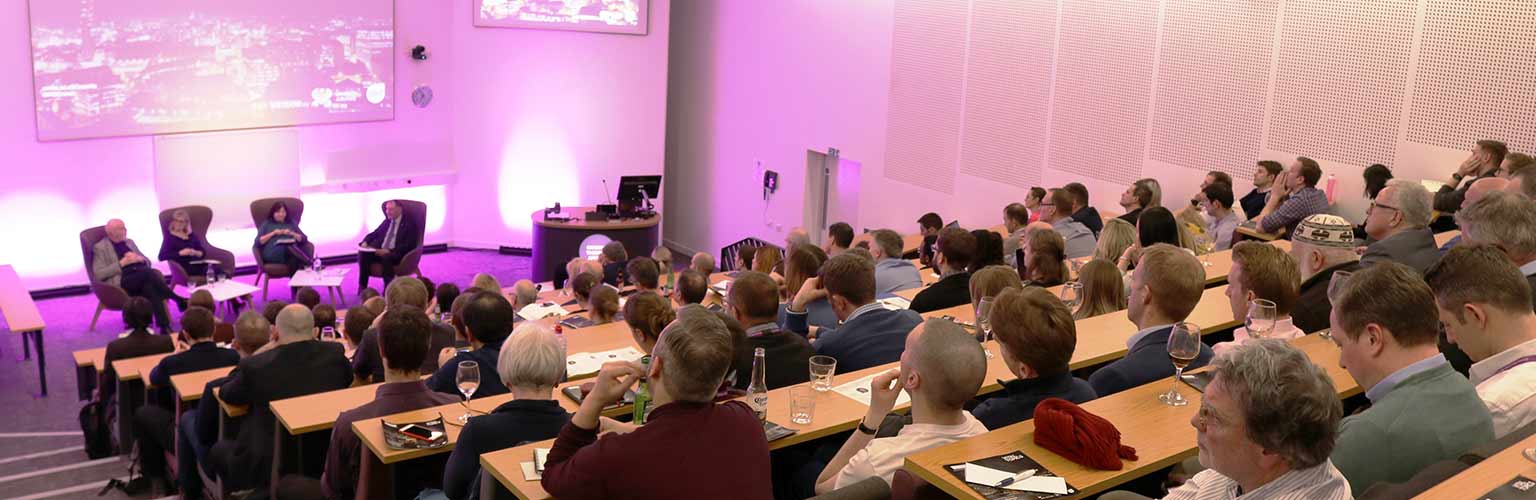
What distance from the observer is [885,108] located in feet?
44.5

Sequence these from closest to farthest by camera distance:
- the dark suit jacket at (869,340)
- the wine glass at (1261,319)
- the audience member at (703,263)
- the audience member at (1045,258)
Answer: the wine glass at (1261,319)
the dark suit jacket at (869,340)
the audience member at (1045,258)
the audience member at (703,263)

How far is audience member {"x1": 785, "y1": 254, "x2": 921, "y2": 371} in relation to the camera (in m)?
5.38

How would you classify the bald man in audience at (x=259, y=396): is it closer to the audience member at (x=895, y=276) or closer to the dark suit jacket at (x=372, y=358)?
the dark suit jacket at (x=372, y=358)

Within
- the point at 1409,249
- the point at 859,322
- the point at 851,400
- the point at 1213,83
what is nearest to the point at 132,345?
the point at 859,322

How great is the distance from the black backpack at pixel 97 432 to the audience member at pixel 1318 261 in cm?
719

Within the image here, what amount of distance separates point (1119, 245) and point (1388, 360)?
4.33 metres

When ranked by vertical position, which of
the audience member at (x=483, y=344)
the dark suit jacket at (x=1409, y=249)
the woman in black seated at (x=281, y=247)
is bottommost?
the woman in black seated at (x=281, y=247)

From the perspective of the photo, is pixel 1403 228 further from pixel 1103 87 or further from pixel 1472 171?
pixel 1103 87

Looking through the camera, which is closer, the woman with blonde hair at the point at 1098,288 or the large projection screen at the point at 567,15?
the woman with blonde hair at the point at 1098,288

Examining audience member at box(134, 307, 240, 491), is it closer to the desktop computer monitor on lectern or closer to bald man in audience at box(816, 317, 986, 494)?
bald man in audience at box(816, 317, 986, 494)

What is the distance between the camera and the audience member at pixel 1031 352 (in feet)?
13.1

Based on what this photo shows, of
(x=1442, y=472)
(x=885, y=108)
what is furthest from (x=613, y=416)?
(x=885, y=108)

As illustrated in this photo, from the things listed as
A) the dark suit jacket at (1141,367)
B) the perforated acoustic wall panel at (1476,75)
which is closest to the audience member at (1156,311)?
the dark suit jacket at (1141,367)

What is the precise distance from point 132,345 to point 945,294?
5476 millimetres
